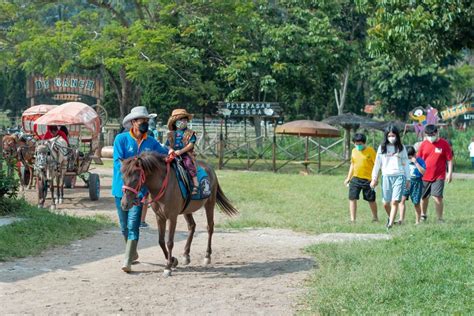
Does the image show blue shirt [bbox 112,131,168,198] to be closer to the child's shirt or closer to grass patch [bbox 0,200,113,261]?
grass patch [bbox 0,200,113,261]

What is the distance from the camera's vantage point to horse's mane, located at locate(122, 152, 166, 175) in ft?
28.1

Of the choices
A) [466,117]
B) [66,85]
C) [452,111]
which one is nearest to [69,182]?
[66,85]

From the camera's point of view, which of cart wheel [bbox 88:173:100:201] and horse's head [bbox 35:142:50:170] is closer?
horse's head [bbox 35:142:50:170]

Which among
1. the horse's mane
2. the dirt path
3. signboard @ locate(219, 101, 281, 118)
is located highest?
signboard @ locate(219, 101, 281, 118)

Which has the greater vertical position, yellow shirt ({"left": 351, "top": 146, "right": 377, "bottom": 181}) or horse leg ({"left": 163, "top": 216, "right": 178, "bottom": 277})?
yellow shirt ({"left": 351, "top": 146, "right": 377, "bottom": 181})

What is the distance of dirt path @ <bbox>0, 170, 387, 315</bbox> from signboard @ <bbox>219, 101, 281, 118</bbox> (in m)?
19.6

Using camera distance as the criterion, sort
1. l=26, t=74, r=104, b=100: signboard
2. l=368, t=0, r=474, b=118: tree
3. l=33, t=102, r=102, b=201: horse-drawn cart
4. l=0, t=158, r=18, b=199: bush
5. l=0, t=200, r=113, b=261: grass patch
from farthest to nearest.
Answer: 1. l=26, t=74, r=104, b=100: signboard
2. l=33, t=102, r=102, b=201: horse-drawn cart
3. l=0, t=158, r=18, b=199: bush
4. l=368, t=0, r=474, b=118: tree
5. l=0, t=200, r=113, b=261: grass patch

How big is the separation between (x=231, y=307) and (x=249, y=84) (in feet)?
90.5

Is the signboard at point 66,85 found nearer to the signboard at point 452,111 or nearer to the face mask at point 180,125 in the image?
the face mask at point 180,125

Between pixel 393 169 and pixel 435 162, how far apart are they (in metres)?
1.23

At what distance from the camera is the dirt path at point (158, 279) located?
7.32 m

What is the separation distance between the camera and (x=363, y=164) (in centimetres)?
1405

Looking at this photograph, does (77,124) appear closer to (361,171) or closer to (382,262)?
(361,171)

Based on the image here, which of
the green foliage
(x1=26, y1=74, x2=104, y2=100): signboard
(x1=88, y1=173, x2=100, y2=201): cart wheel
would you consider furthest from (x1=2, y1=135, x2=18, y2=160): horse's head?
(x1=26, y1=74, x2=104, y2=100): signboard
